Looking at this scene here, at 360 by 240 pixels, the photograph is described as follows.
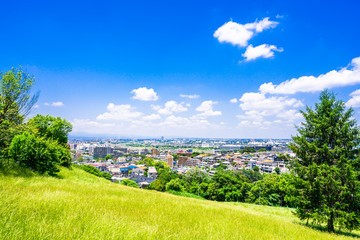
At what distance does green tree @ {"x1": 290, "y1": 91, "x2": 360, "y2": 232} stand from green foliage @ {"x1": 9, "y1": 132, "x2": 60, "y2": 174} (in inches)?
790

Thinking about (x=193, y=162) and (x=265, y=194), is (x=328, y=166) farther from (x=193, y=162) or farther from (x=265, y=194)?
(x=193, y=162)

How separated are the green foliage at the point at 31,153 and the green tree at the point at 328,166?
20.1 m

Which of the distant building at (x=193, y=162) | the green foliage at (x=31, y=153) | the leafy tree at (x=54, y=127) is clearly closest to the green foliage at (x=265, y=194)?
the leafy tree at (x=54, y=127)

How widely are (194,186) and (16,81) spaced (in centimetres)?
6660

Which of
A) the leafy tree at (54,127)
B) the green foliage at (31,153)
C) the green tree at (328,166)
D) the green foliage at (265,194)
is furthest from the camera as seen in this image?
the green foliage at (265,194)

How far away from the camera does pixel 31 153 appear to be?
15.0 meters

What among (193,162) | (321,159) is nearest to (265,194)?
(321,159)

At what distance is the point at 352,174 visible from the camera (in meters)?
9.01

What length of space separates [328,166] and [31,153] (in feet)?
Answer: 71.9

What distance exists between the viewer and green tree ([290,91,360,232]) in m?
9.28

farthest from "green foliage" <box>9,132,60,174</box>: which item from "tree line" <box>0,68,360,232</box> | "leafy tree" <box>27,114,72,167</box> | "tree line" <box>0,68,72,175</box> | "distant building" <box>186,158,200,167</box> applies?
"distant building" <box>186,158,200,167</box>

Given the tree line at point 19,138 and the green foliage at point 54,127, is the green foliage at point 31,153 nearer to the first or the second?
the tree line at point 19,138

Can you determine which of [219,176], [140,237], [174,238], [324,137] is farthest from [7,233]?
[219,176]

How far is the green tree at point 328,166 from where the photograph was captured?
9281mm
